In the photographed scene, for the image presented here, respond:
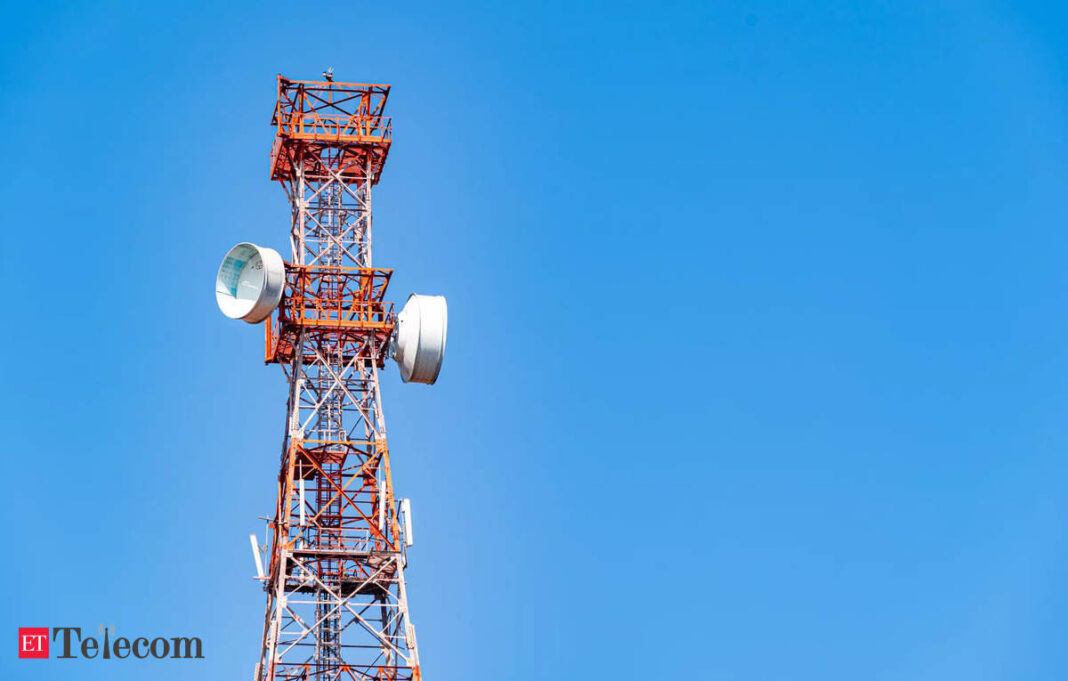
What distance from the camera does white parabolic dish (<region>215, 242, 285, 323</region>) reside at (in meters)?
118

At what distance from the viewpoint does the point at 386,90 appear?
127 meters

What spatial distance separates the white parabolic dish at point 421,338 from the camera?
4715 inches

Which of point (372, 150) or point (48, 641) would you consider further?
point (372, 150)

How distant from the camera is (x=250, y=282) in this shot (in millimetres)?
119250

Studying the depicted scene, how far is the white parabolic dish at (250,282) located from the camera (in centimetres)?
11825

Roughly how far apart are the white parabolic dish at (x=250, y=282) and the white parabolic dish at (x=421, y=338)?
6248 mm

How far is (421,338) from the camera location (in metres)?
120

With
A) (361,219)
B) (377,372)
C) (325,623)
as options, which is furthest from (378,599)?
(361,219)

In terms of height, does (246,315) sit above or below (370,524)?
above

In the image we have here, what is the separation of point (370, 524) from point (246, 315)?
11.4 meters

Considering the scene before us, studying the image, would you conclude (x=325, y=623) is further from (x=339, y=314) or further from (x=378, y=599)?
(x=339, y=314)

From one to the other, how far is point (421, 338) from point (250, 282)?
8.44 meters

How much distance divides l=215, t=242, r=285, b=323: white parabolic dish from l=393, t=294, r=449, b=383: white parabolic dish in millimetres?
6248

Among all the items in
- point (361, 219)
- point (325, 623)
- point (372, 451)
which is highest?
point (361, 219)
